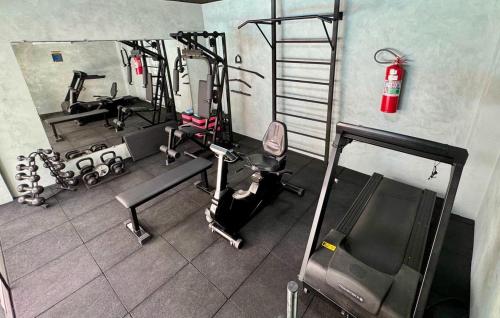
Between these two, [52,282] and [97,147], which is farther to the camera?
[97,147]

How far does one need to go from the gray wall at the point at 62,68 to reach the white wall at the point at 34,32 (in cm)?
12

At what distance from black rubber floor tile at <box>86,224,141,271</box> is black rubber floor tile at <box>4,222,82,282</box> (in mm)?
194

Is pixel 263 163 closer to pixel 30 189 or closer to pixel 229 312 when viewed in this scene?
pixel 229 312

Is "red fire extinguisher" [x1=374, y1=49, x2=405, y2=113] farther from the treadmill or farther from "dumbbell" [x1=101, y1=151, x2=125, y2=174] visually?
"dumbbell" [x1=101, y1=151, x2=125, y2=174]

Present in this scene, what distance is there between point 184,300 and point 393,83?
108 inches

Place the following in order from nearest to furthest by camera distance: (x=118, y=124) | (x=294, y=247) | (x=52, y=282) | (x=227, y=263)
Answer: (x=52, y=282), (x=227, y=263), (x=294, y=247), (x=118, y=124)

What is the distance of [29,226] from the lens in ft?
8.49

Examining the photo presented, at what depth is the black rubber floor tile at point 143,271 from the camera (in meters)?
1.88

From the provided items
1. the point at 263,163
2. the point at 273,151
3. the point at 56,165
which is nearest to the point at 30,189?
the point at 56,165

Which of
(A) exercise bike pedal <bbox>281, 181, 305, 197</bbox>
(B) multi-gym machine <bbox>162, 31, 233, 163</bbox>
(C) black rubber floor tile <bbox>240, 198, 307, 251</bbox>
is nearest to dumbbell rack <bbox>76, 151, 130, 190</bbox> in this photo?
(B) multi-gym machine <bbox>162, 31, 233, 163</bbox>

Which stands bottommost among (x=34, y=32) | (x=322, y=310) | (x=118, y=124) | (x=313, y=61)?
(x=322, y=310)

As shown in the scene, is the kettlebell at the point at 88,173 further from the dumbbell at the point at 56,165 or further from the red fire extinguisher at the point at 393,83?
the red fire extinguisher at the point at 393,83

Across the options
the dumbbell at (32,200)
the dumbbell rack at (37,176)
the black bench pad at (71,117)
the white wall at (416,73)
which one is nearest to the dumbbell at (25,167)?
the dumbbell rack at (37,176)

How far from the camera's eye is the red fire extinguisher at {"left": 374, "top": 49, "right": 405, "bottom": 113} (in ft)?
8.08
